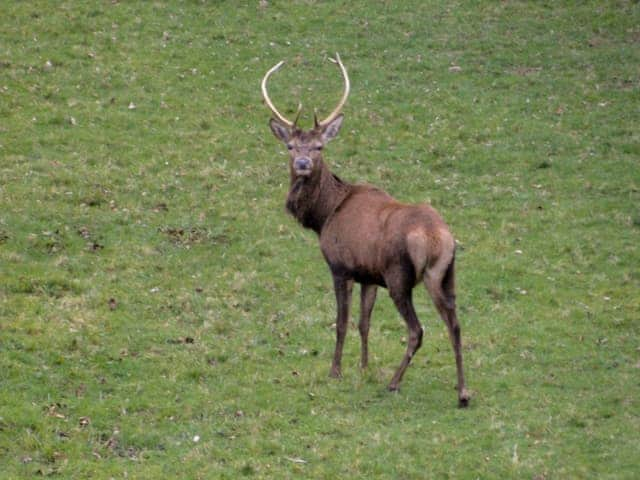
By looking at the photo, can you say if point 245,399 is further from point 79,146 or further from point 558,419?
point 79,146

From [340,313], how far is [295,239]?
17.2 feet

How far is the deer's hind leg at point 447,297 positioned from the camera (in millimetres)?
13234

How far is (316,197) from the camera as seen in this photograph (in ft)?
49.5

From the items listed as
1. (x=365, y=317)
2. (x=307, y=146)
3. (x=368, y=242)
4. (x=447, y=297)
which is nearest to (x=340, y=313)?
(x=365, y=317)

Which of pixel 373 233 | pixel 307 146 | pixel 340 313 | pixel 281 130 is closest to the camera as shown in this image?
pixel 373 233

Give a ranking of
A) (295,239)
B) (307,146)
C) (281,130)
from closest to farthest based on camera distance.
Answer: (307,146), (281,130), (295,239)

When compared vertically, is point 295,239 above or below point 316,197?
below

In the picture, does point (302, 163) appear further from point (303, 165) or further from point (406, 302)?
point (406, 302)

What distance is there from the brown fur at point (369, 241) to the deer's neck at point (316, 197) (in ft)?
0.04

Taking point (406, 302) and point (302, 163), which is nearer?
point (406, 302)

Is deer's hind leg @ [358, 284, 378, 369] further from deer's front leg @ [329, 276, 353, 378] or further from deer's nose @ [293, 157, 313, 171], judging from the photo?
deer's nose @ [293, 157, 313, 171]

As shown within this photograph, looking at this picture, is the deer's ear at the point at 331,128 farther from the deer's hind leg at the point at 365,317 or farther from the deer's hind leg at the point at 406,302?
the deer's hind leg at the point at 406,302

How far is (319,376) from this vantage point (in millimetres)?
14484

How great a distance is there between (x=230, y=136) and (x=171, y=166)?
6.24 feet
